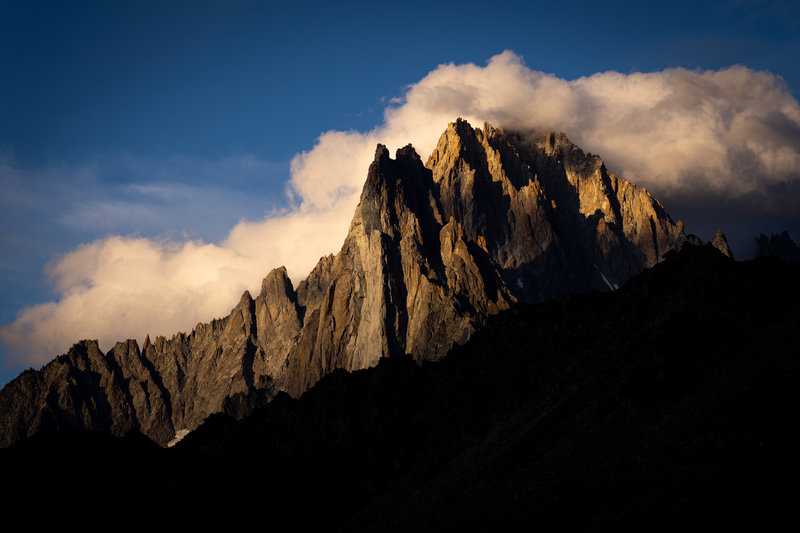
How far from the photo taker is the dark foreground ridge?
57.5 m

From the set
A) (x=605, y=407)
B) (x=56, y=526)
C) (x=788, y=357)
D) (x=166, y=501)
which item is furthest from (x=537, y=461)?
(x=56, y=526)

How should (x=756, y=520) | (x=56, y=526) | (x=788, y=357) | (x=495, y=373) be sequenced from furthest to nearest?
(x=495, y=373)
(x=56, y=526)
(x=788, y=357)
(x=756, y=520)

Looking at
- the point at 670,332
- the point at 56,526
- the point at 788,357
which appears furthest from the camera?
the point at 670,332

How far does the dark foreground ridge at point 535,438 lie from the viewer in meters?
57.5

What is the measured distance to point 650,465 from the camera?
62.0 m

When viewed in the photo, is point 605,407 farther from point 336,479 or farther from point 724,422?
point 336,479

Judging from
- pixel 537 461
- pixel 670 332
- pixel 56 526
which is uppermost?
pixel 56 526

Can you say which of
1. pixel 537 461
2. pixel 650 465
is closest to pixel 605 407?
pixel 537 461

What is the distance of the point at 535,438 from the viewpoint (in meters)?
85.4

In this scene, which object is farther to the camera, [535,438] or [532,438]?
[532,438]

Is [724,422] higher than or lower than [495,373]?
lower

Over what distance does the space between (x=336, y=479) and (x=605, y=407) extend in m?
47.2

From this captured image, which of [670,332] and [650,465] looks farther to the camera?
[670,332]

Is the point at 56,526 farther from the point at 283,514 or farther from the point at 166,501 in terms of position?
the point at 283,514
